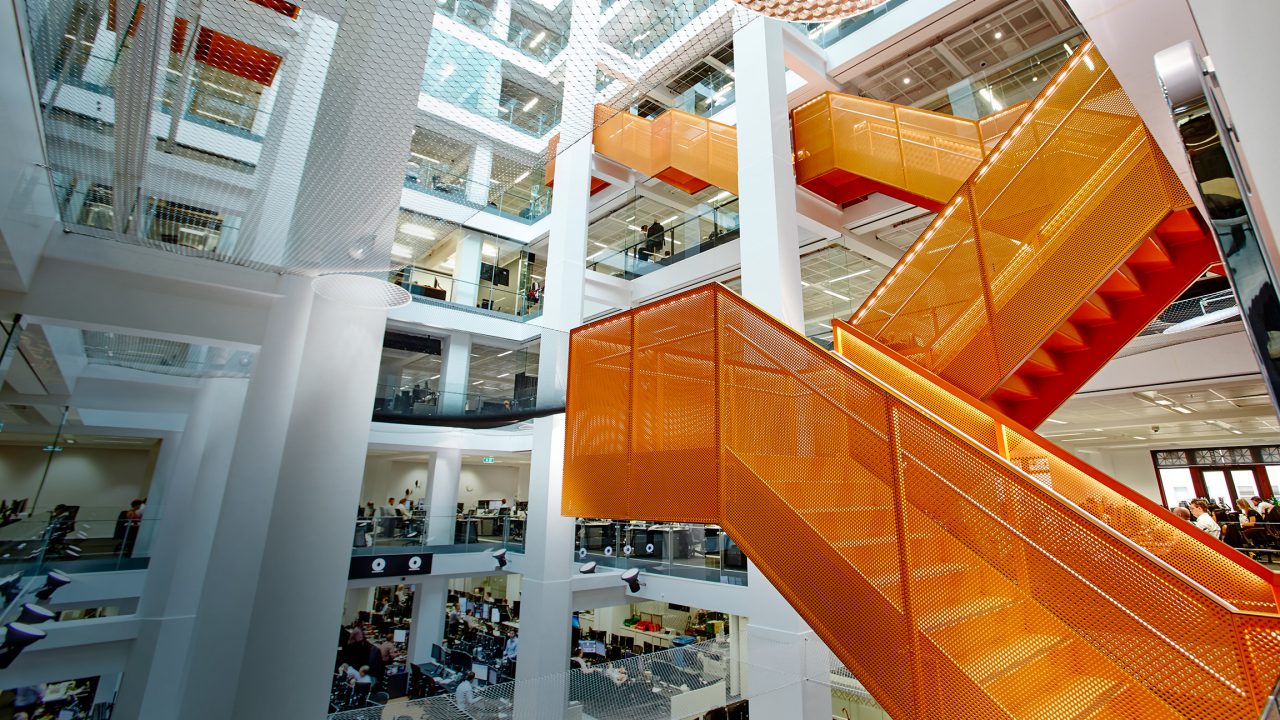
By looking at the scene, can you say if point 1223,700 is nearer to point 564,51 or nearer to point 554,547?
point 564,51

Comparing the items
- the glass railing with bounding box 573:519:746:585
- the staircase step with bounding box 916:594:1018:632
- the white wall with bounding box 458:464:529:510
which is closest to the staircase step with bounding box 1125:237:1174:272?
the staircase step with bounding box 916:594:1018:632

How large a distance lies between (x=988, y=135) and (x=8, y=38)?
8.63m

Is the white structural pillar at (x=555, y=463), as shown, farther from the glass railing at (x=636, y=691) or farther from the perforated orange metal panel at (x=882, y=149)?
the perforated orange metal panel at (x=882, y=149)

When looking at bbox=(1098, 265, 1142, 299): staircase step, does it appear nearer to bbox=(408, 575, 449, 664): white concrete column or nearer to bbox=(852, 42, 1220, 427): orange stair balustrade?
bbox=(852, 42, 1220, 427): orange stair balustrade

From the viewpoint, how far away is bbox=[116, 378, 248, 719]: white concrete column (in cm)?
713

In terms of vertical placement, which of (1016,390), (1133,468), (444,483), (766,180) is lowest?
(444,483)

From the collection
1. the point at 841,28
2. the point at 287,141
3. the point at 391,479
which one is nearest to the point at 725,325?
the point at 287,141

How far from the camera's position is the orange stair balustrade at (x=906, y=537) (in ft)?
6.28

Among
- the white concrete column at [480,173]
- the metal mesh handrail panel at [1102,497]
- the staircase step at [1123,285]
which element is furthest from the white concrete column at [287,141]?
the staircase step at [1123,285]

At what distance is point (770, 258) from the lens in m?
6.57

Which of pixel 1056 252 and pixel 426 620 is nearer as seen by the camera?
pixel 1056 252

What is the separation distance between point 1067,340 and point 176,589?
35.4 feet

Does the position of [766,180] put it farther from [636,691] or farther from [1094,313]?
[636,691]

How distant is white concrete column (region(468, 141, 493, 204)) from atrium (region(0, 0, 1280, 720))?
0.10 ft
